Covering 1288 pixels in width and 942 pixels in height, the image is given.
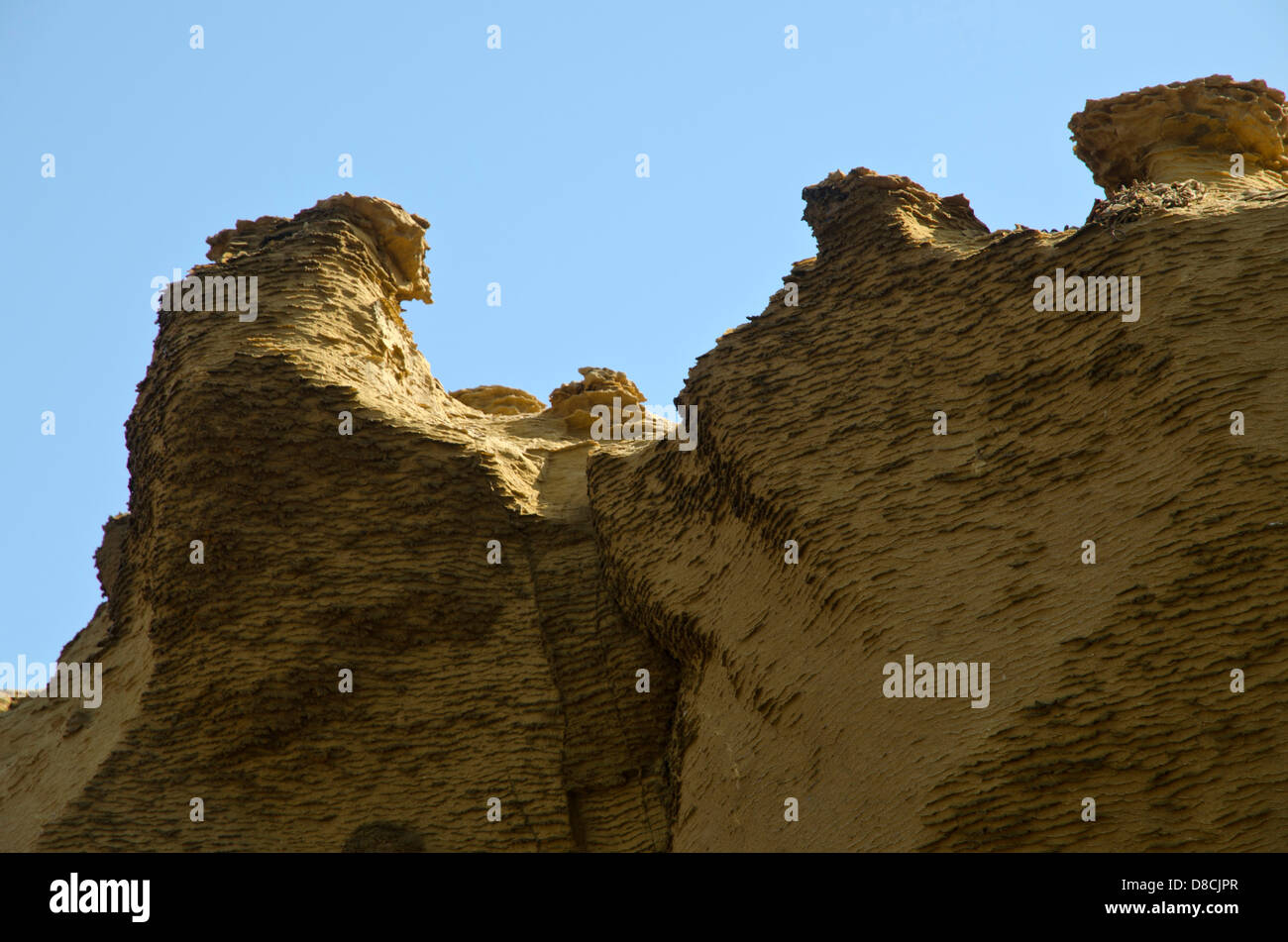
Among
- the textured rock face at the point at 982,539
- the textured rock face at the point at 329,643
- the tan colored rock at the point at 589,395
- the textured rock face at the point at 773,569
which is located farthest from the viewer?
the tan colored rock at the point at 589,395

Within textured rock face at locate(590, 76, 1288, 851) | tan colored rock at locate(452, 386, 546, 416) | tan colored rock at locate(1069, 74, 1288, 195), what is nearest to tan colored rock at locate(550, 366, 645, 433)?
tan colored rock at locate(452, 386, 546, 416)

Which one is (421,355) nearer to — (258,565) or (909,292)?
(258,565)

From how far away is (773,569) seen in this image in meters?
8.98

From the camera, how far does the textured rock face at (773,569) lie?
6.43 metres

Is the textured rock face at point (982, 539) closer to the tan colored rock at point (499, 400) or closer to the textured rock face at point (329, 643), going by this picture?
the textured rock face at point (329, 643)

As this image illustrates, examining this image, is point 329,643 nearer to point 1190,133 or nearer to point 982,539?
point 982,539

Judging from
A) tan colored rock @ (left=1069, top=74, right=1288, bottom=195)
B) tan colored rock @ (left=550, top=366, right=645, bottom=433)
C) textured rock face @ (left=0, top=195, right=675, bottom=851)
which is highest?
tan colored rock @ (left=1069, top=74, right=1288, bottom=195)

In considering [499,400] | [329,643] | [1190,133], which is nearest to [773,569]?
[329,643]

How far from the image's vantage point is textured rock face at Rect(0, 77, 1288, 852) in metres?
6.43

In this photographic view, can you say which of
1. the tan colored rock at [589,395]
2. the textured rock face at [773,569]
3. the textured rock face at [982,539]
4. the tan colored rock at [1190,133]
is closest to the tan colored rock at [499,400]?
the tan colored rock at [589,395]

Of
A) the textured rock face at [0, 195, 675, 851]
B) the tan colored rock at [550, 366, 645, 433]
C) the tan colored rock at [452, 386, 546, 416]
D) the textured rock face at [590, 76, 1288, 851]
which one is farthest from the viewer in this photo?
the tan colored rock at [452, 386, 546, 416]

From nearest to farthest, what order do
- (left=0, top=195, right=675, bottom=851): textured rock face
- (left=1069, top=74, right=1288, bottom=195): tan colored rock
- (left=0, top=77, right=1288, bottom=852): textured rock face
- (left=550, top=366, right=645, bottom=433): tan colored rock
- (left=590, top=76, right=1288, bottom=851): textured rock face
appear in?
(left=590, top=76, right=1288, bottom=851): textured rock face, (left=0, top=77, right=1288, bottom=852): textured rock face, (left=0, top=195, right=675, bottom=851): textured rock face, (left=1069, top=74, right=1288, bottom=195): tan colored rock, (left=550, top=366, right=645, bottom=433): tan colored rock

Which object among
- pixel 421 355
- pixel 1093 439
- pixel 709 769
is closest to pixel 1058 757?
pixel 1093 439

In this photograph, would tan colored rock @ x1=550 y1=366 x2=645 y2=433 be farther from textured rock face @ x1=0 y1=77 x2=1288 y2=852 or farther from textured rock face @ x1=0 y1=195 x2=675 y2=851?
textured rock face @ x1=0 y1=195 x2=675 y2=851
